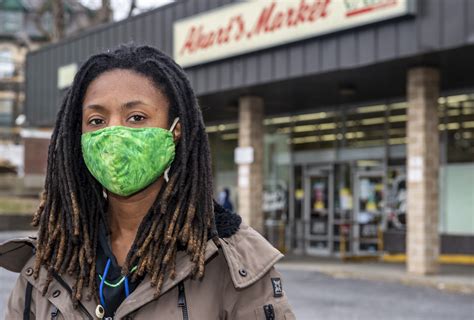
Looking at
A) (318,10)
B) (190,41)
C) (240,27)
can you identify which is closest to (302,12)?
(318,10)

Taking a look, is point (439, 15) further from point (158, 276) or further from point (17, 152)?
point (17, 152)

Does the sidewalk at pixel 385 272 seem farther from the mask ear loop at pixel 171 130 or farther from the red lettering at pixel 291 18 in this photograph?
the mask ear loop at pixel 171 130

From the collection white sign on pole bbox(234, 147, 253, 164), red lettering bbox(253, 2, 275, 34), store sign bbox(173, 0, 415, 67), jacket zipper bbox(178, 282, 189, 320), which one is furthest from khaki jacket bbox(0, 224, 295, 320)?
white sign on pole bbox(234, 147, 253, 164)

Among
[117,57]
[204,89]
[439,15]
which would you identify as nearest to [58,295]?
[117,57]

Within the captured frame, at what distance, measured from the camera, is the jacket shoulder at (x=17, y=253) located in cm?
218

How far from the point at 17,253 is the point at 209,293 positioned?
612 mm

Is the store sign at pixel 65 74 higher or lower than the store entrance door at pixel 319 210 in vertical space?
higher

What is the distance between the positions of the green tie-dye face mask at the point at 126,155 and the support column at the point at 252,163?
15162 mm

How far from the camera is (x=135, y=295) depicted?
2002 millimetres

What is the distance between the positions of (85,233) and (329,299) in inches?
355

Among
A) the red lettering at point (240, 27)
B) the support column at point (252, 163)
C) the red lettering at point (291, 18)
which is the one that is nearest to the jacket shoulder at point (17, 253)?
the red lettering at point (291, 18)

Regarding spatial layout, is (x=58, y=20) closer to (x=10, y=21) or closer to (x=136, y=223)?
(x=10, y=21)

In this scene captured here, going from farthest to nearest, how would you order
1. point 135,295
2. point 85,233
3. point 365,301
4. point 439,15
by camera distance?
point 439,15 < point 365,301 < point 85,233 < point 135,295

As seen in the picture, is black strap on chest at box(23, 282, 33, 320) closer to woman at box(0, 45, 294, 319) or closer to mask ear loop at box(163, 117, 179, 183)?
woman at box(0, 45, 294, 319)
